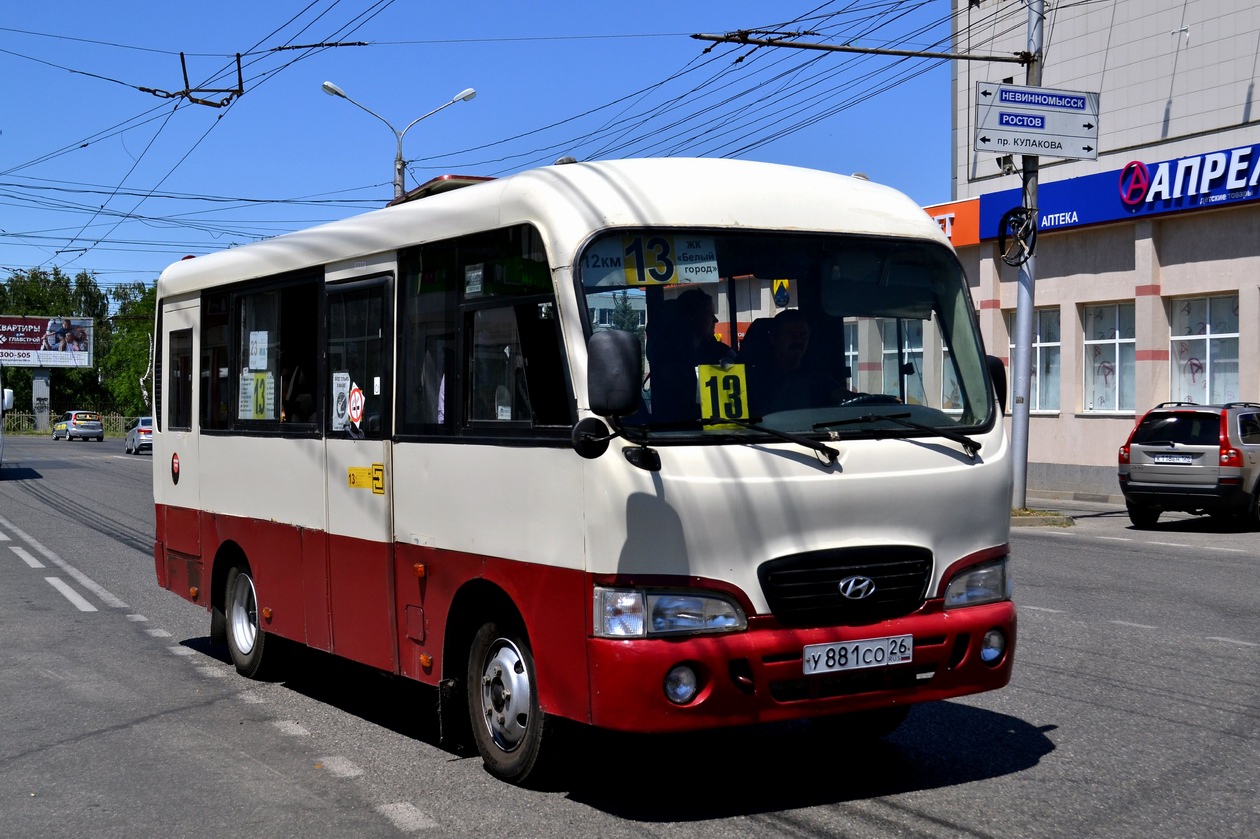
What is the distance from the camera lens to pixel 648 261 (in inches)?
240

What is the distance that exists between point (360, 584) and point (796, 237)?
9.79ft

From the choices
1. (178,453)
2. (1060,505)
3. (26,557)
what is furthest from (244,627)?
(1060,505)

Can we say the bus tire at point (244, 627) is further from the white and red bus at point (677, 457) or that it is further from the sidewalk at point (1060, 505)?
the sidewalk at point (1060, 505)

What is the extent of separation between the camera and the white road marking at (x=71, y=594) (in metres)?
13.1

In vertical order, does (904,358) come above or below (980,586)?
above

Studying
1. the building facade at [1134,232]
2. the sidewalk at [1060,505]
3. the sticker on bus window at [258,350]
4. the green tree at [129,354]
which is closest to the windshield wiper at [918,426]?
the sticker on bus window at [258,350]

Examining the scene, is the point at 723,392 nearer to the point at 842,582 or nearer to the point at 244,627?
the point at 842,582

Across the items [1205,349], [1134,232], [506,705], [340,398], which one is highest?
[1134,232]

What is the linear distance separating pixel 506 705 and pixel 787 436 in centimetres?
172

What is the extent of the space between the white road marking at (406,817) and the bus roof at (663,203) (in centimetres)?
226

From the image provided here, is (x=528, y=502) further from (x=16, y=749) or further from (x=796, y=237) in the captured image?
(x=16, y=749)

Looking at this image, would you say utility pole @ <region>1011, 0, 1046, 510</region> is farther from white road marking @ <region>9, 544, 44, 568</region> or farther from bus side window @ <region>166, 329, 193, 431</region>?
bus side window @ <region>166, 329, 193, 431</region>

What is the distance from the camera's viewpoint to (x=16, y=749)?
7.43 metres

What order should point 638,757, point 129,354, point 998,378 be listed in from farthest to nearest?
point 129,354, point 638,757, point 998,378
